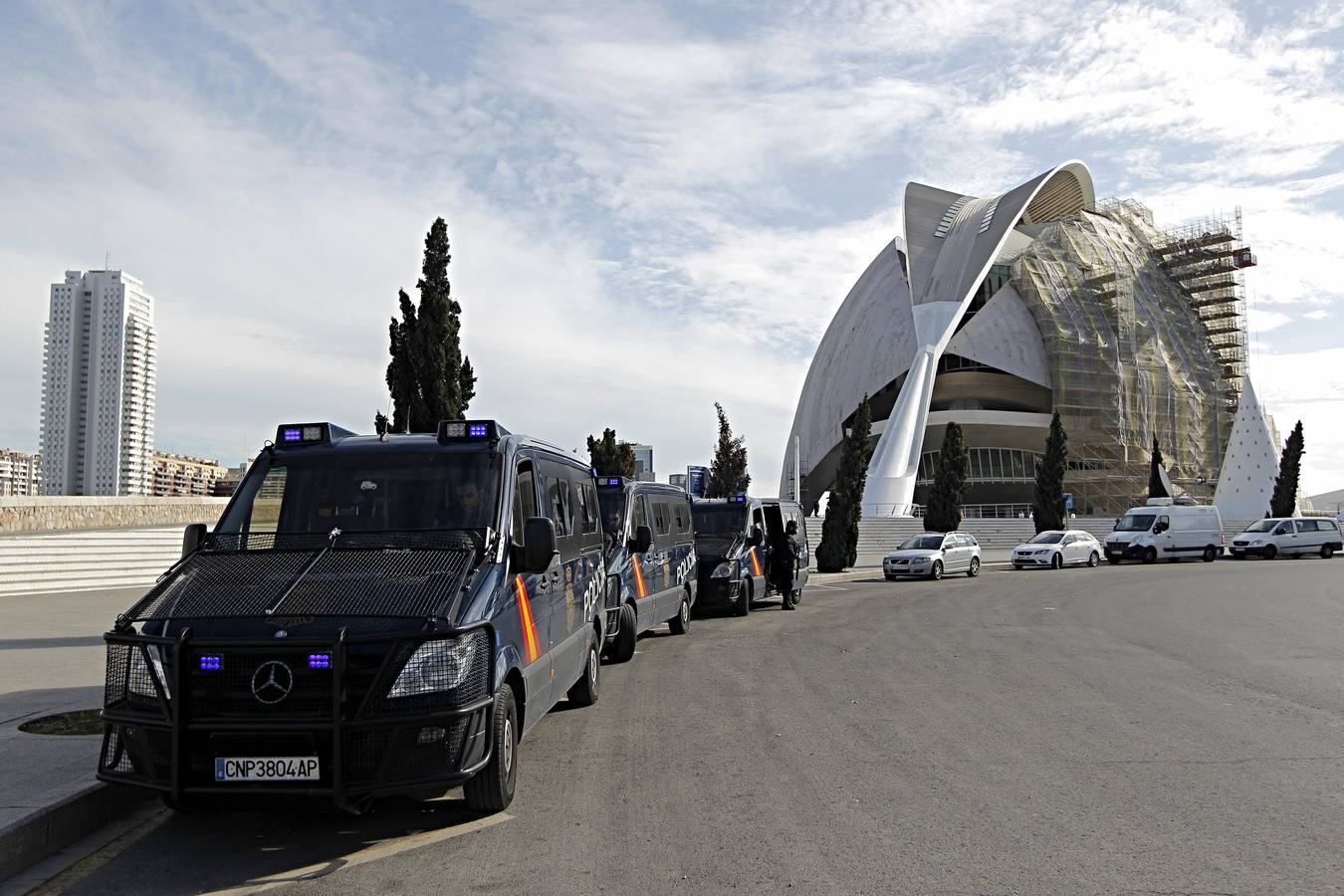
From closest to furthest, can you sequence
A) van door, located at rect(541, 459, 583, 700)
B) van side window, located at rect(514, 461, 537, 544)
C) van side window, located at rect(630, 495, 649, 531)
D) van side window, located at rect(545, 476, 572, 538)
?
van side window, located at rect(514, 461, 537, 544) < van door, located at rect(541, 459, 583, 700) < van side window, located at rect(545, 476, 572, 538) < van side window, located at rect(630, 495, 649, 531)

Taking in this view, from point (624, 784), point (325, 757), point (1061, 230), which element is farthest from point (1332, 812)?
point (1061, 230)

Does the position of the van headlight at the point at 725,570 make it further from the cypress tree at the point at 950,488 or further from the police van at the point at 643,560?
the cypress tree at the point at 950,488

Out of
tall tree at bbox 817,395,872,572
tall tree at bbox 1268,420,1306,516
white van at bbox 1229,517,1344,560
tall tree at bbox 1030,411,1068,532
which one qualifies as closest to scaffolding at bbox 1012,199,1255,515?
tall tree at bbox 1268,420,1306,516

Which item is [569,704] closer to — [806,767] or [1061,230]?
[806,767]

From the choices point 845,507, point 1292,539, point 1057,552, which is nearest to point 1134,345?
point 1292,539

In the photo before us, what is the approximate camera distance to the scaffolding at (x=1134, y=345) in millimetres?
63031

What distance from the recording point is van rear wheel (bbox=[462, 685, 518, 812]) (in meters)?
5.35

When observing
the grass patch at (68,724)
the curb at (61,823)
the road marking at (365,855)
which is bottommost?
the road marking at (365,855)

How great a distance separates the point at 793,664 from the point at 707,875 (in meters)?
7.19

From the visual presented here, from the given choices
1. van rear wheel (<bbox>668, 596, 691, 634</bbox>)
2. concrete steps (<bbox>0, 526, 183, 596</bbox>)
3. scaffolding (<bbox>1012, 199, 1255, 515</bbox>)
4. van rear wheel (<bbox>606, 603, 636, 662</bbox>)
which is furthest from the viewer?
scaffolding (<bbox>1012, 199, 1255, 515</bbox>)

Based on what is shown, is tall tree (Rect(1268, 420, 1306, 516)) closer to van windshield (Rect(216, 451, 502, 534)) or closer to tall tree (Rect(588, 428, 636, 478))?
tall tree (Rect(588, 428, 636, 478))

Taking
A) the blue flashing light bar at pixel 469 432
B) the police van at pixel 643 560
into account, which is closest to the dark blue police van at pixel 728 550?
the police van at pixel 643 560

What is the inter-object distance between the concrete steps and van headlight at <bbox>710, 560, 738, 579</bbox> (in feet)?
41.6

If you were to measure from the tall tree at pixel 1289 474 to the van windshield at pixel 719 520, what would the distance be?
165 feet
